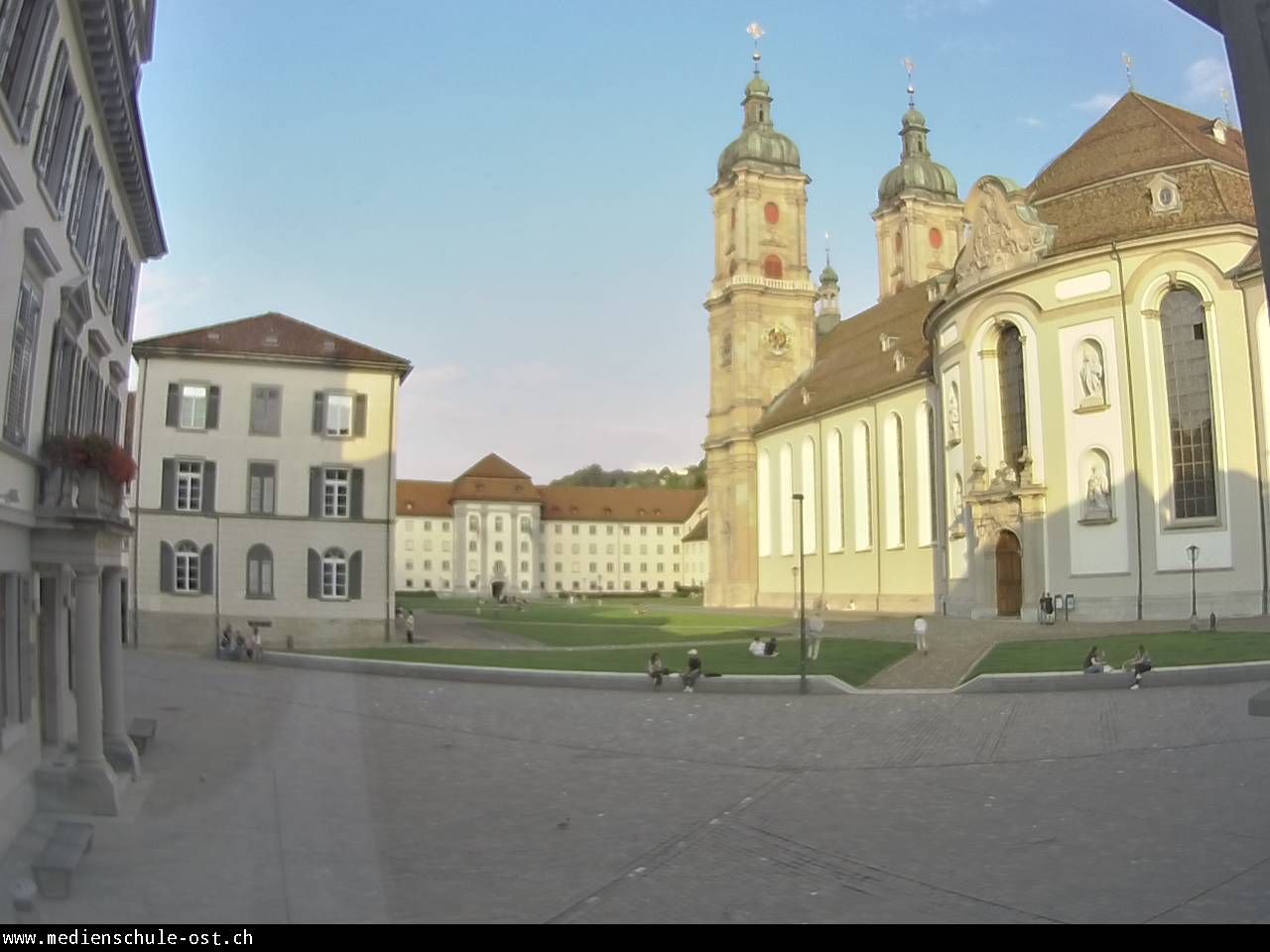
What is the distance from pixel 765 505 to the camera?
7550cm

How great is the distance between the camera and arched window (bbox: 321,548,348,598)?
36344 mm

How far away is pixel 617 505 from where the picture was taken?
12056cm

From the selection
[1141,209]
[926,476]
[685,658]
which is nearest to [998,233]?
[1141,209]

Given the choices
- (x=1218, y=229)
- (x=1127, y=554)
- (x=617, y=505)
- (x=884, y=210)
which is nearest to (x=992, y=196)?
(x=1218, y=229)

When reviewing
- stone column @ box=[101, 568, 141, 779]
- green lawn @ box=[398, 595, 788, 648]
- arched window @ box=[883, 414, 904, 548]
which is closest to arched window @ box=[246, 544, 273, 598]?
green lawn @ box=[398, 595, 788, 648]

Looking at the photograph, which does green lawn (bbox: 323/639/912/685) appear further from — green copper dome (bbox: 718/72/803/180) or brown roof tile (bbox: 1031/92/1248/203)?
green copper dome (bbox: 718/72/803/180)

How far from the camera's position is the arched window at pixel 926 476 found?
55219 millimetres

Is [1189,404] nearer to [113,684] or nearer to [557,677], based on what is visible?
[557,677]

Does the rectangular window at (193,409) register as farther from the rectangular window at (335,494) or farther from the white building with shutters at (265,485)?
the rectangular window at (335,494)

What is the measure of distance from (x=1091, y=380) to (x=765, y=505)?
36.3 m

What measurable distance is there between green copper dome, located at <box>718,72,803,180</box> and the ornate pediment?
115 ft

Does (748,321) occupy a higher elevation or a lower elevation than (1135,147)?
higher

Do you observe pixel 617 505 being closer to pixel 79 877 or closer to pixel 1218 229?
pixel 1218 229

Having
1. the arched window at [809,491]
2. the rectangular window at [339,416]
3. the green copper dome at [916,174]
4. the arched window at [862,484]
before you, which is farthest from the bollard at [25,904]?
the green copper dome at [916,174]
